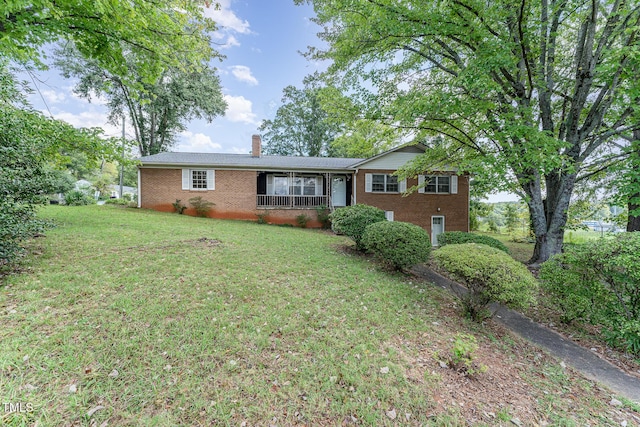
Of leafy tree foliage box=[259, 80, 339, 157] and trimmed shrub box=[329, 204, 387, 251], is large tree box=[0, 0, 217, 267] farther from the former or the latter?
leafy tree foliage box=[259, 80, 339, 157]

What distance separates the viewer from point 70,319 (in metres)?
3.34

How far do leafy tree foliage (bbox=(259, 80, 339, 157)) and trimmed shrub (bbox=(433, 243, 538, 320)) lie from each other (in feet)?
88.2

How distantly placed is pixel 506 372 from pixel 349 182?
1382 centimetres

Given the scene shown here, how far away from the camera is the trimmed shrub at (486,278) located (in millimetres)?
3879

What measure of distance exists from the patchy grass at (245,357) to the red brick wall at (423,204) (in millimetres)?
9798

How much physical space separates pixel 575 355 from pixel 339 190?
44.4ft

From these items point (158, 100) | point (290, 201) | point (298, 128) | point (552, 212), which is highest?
point (298, 128)

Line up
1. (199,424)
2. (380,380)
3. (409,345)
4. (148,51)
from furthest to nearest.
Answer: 1. (148,51)
2. (409,345)
3. (380,380)
4. (199,424)

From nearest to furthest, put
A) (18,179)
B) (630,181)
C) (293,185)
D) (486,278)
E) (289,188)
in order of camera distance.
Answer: (486,278)
(18,179)
(630,181)
(293,185)
(289,188)

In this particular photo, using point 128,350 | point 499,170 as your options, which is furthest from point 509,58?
point 128,350

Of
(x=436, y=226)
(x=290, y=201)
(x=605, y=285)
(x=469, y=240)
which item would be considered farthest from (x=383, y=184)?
(x=605, y=285)

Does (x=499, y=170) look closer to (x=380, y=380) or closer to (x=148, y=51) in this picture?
(x=380, y=380)

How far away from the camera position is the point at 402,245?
6355 mm

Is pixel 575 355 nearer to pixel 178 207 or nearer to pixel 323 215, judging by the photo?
pixel 323 215
